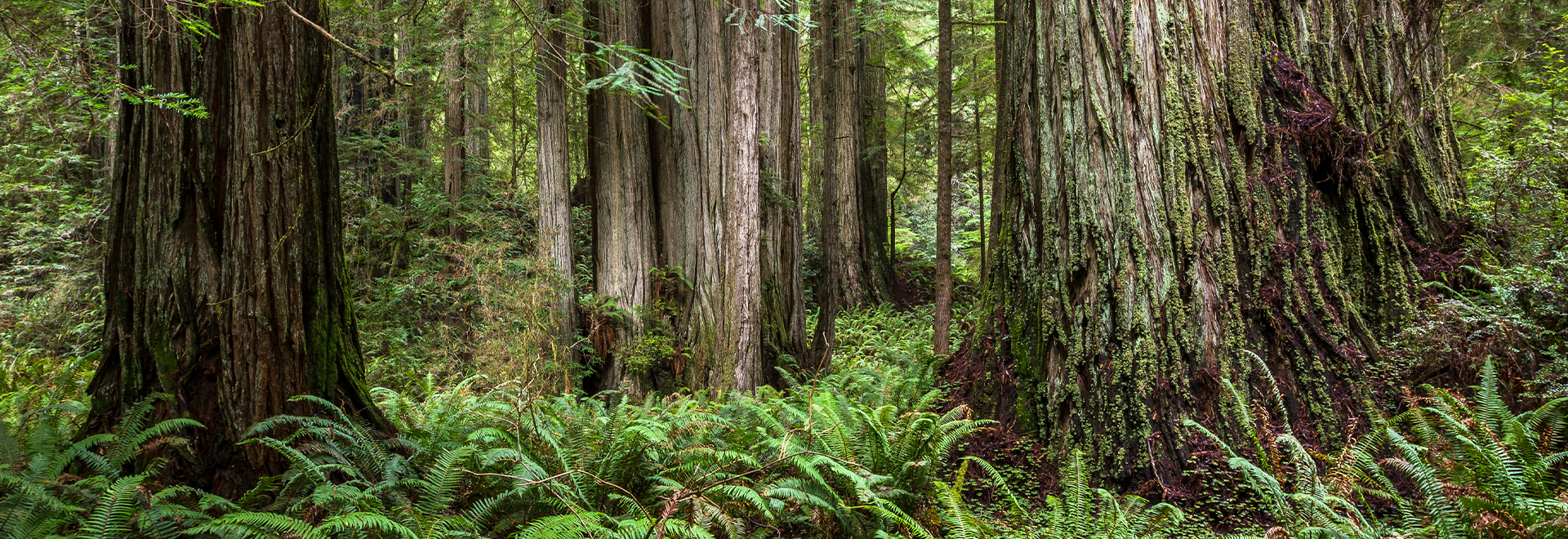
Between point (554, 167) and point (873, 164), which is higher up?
point (873, 164)

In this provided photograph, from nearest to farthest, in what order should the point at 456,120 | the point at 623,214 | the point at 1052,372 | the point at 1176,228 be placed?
the point at 1176,228, the point at 1052,372, the point at 623,214, the point at 456,120

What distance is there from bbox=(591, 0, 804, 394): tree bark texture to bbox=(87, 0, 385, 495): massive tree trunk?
3662 millimetres

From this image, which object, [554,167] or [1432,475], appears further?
[554,167]

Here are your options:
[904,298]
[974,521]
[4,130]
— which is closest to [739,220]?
[974,521]

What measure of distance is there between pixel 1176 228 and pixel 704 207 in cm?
448

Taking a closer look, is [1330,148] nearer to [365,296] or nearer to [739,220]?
[739,220]

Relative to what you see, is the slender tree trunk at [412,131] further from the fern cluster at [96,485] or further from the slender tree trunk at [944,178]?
the fern cluster at [96,485]

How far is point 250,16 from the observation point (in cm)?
318

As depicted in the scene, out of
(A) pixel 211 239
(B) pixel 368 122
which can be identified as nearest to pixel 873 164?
(B) pixel 368 122

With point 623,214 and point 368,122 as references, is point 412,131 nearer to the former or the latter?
point 368,122

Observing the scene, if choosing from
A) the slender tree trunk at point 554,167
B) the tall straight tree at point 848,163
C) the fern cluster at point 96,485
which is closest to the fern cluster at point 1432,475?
the fern cluster at point 96,485

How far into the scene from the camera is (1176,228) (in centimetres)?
360

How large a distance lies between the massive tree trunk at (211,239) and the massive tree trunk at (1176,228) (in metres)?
3.66

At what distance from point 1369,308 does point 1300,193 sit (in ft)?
2.70
